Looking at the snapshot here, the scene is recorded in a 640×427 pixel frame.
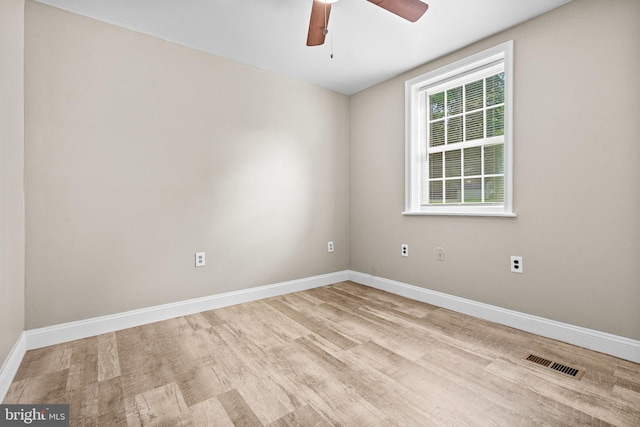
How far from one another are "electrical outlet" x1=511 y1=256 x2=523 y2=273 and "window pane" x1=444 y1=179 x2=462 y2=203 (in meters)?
0.69

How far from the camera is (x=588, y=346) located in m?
1.90

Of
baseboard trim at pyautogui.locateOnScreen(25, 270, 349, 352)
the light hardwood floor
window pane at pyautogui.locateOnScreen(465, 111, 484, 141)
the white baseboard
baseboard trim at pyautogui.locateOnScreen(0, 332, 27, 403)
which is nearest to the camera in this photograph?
the light hardwood floor

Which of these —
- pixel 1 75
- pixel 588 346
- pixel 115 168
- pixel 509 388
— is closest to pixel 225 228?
pixel 115 168

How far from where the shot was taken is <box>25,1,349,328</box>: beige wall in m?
1.98

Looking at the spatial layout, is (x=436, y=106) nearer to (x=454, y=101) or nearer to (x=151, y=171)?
(x=454, y=101)

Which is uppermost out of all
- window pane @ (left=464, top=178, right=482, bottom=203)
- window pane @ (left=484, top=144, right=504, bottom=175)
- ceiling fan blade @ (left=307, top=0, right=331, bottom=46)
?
ceiling fan blade @ (left=307, top=0, right=331, bottom=46)

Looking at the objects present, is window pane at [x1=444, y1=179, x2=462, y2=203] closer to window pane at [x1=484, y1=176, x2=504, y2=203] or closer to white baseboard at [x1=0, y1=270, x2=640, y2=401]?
window pane at [x1=484, y1=176, x2=504, y2=203]

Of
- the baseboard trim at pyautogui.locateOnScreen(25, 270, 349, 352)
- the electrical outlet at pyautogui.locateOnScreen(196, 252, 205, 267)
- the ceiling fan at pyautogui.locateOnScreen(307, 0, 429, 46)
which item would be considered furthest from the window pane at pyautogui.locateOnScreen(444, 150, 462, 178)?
the electrical outlet at pyautogui.locateOnScreen(196, 252, 205, 267)

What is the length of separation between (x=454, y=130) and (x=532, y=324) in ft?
5.73

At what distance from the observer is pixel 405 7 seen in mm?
1751

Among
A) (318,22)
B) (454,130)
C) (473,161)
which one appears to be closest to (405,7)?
(318,22)

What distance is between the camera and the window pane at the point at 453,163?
2.73m

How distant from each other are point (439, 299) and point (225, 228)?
2.13m

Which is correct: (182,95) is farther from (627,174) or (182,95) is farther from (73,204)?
(627,174)
